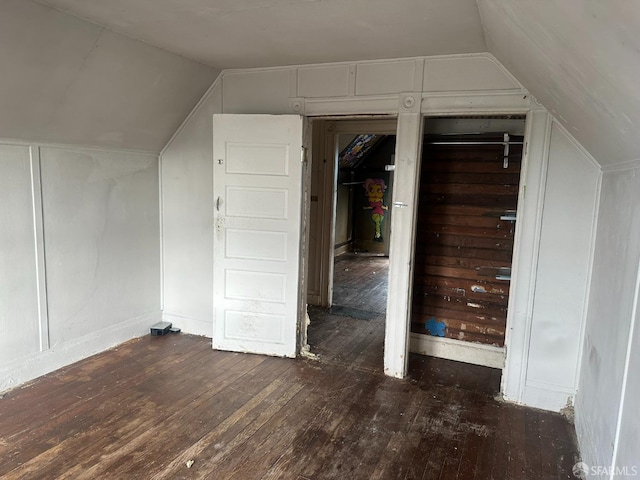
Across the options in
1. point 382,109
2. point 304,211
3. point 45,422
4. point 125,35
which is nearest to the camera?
point 45,422

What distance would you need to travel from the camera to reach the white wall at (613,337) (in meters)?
1.60

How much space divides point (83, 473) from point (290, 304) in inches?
67.7

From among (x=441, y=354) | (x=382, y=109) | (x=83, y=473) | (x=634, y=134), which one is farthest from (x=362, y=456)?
(x=382, y=109)

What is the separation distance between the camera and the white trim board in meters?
3.48

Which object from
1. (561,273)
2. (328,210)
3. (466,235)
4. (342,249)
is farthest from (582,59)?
(342,249)

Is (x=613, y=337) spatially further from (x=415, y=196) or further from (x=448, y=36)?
(x=448, y=36)

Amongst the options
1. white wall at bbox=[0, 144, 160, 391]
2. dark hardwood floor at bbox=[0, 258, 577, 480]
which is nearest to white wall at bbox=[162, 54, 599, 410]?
dark hardwood floor at bbox=[0, 258, 577, 480]

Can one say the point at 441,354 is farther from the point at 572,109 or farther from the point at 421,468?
the point at 572,109

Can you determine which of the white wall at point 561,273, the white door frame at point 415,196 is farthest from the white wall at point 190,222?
the white wall at point 561,273

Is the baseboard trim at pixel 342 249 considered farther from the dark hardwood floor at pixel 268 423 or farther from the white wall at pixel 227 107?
the dark hardwood floor at pixel 268 423

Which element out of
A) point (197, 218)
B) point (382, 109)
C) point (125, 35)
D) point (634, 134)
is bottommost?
point (197, 218)

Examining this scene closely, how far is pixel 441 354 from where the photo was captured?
3.65m

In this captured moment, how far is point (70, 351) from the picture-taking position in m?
3.26

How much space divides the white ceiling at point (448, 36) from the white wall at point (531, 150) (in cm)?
13
